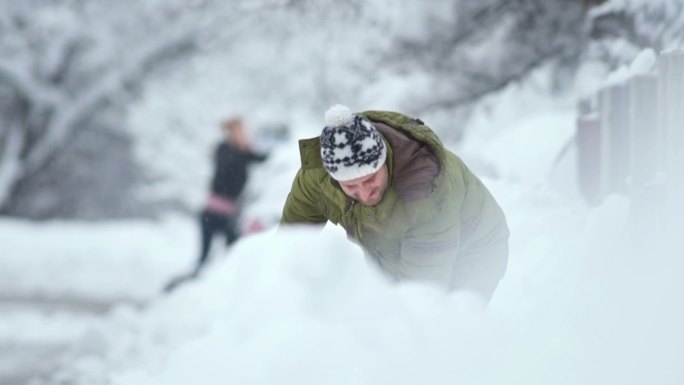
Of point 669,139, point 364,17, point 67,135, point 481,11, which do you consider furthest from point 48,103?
point 669,139

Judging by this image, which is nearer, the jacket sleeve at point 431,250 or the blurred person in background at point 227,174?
the jacket sleeve at point 431,250

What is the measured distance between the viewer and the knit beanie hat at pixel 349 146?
63.1 inches

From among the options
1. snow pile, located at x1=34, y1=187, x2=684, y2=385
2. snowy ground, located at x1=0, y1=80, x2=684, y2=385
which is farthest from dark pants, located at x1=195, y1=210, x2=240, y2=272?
snow pile, located at x1=34, y1=187, x2=684, y2=385

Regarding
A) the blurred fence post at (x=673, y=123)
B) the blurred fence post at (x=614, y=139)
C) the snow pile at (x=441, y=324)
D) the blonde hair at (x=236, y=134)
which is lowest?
the snow pile at (x=441, y=324)

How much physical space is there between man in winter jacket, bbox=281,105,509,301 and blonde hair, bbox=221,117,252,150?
8.43 feet

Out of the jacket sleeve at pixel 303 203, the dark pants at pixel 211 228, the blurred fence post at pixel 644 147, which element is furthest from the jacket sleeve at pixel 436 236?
the dark pants at pixel 211 228

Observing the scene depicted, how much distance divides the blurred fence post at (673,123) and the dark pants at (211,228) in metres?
2.55

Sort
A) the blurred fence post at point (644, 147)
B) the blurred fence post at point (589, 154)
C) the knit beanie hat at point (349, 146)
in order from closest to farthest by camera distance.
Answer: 1. the knit beanie hat at point (349, 146)
2. the blurred fence post at point (644, 147)
3. the blurred fence post at point (589, 154)

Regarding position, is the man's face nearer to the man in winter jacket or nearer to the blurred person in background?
the man in winter jacket

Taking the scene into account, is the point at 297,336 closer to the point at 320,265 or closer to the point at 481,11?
the point at 320,265

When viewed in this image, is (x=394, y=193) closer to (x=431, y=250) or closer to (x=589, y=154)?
(x=431, y=250)

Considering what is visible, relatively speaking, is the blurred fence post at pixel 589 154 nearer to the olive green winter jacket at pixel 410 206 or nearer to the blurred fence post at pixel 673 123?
the blurred fence post at pixel 673 123

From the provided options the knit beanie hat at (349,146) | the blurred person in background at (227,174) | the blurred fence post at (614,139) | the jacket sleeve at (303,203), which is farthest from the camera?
the blurred person in background at (227,174)

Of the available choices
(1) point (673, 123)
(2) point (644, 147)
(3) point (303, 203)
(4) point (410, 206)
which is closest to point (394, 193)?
(4) point (410, 206)
